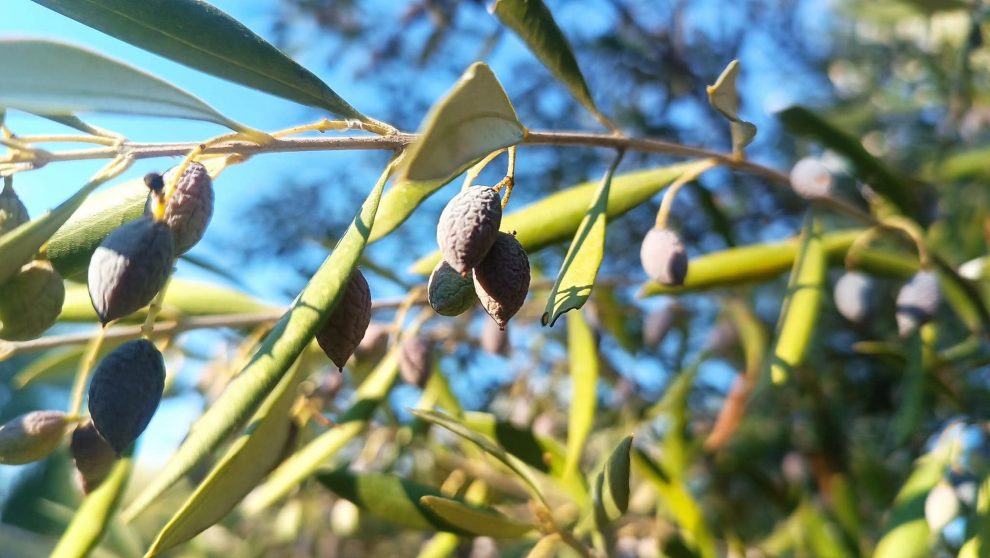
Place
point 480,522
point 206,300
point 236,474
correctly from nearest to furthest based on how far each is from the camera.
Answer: point 236,474 → point 480,522 → point 206,300

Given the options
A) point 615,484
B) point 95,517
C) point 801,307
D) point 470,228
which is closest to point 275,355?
point 470,228

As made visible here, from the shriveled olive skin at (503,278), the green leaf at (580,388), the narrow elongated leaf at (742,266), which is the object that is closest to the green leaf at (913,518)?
the narrow elongated leaf at (742,266)

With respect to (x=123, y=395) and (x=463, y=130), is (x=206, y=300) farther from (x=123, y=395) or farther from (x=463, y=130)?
(x=463, y=130)

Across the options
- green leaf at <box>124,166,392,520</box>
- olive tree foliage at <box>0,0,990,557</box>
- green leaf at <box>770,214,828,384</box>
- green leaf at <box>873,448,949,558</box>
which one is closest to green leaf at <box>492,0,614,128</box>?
olive tree foliage at <box>0,0,990,557</box>

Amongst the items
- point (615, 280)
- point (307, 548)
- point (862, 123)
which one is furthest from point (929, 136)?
point (307, 548)

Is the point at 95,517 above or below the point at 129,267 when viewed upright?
below

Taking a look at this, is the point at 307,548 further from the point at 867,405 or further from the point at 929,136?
the point at 929,136

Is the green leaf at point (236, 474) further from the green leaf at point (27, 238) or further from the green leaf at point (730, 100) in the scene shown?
the green leaf at point (730, 100)
